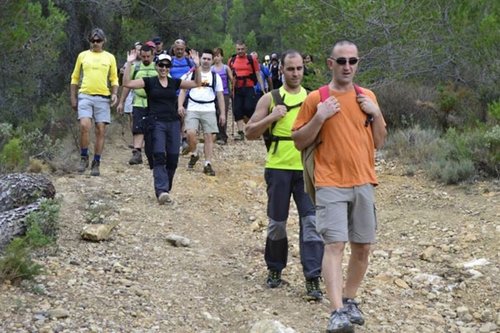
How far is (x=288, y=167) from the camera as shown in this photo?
5.68 m

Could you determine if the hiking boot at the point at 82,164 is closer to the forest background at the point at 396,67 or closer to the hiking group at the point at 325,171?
the forest background at the point at 396,67

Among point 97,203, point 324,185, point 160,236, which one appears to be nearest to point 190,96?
point 97,203

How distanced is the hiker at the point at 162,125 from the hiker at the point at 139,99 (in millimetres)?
1216

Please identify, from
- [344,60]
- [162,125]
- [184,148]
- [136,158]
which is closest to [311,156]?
[344,60]

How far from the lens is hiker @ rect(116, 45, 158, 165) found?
1037 cm

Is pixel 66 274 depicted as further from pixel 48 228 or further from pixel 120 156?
pixel 120 156

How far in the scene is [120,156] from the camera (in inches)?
473

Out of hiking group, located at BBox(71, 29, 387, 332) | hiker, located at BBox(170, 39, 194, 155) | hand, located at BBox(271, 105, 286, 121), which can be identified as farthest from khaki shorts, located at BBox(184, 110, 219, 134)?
hand, located at BBox(271, 105, 286, 121)

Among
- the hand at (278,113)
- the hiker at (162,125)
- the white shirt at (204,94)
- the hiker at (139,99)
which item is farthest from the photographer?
the white shirt at (204,94)

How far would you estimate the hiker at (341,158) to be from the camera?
188 inches

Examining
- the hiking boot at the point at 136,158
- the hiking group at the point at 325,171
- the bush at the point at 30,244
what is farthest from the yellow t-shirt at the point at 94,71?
the hiking group at the point at 325,171

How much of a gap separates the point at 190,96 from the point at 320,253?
5273 millimetres

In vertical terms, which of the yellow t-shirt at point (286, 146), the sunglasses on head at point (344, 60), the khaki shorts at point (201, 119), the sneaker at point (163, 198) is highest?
the sunglasses on head at point (344, 60)

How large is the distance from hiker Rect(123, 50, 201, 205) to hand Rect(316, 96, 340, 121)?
3.90 m
